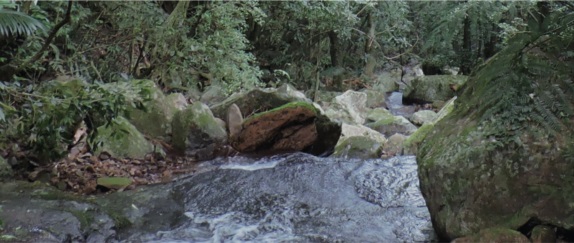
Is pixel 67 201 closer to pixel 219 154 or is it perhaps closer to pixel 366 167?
pixel 219 154

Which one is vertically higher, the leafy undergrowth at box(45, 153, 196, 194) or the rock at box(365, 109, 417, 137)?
the rock at box(365, 109, 417, 137)

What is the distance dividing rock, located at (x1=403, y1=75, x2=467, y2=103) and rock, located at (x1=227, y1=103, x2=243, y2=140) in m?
7.10

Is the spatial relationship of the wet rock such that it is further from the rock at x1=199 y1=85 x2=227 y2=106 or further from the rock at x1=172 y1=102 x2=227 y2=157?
the rock at x1=172 y1=102 x2=227 y2=157

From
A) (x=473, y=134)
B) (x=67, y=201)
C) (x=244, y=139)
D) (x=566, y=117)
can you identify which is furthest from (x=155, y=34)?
(x=566, y=117)

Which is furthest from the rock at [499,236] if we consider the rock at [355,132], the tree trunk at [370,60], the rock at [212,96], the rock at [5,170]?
the tree trunk at [370,60]

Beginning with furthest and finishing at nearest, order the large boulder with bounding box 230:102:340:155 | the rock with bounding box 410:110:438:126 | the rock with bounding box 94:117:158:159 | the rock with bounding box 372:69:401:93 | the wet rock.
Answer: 1. the rock with bounding box 372:69:401:93
2. the rock with bounding box 410:110:438:126
3. the wet rock
4. the large boulder with bounding box 230:102:340:155
5. the rock with bounding box 94:117:158:159

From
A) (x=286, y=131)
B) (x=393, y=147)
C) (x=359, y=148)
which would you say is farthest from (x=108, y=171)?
(x=393, y=147)

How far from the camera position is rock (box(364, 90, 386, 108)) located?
39.1 ft

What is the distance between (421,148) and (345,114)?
618 cm

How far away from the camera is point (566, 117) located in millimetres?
2383

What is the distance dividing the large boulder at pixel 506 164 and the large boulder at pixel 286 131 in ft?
11.7

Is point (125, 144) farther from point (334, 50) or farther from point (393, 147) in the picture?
point (334, 50)

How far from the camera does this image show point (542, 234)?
96.4 inches

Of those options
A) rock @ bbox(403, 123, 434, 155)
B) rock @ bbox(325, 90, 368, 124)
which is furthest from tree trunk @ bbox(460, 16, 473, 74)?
rock @ bbox(403, 123, 434, 155)
